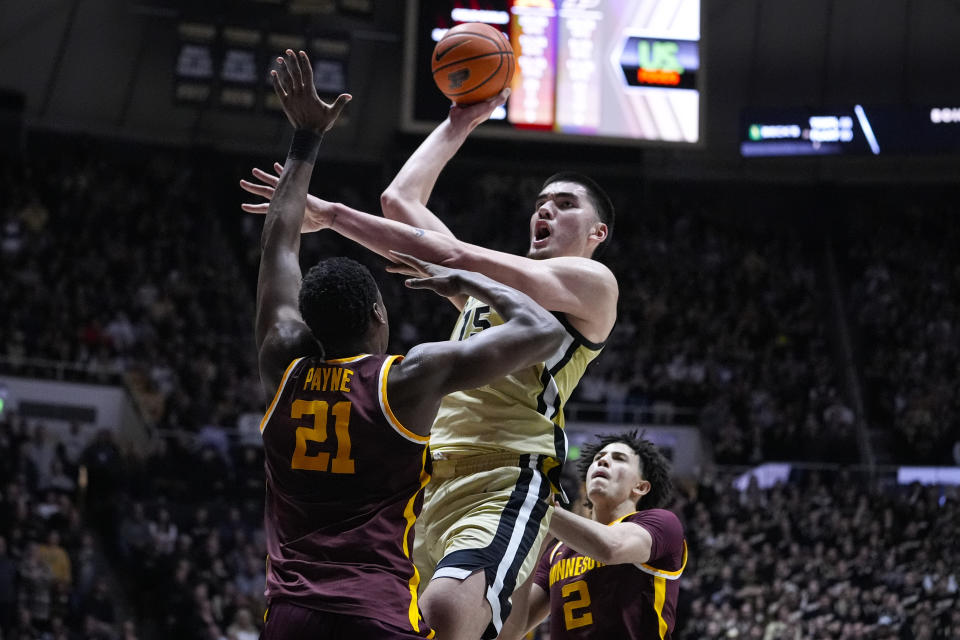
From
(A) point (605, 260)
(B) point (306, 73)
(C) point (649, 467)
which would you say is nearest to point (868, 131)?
(A) point (605, 260)

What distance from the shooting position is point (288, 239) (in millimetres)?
3865

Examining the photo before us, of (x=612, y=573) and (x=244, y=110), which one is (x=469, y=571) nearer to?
(x=612, y=573)

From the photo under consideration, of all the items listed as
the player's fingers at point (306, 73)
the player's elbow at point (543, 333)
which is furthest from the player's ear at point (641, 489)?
the player's fingers at point (306, 73)

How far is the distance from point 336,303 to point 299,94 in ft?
2.98

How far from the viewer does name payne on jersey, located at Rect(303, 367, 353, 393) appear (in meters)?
3.38

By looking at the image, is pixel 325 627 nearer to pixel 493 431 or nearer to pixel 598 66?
pixel 493 431

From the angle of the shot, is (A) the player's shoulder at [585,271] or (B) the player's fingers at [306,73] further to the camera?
(A) the player's shoulder at [585,271]

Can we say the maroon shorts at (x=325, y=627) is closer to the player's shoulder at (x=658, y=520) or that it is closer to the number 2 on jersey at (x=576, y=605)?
the number 2 on jersey at (x=576, y=605)

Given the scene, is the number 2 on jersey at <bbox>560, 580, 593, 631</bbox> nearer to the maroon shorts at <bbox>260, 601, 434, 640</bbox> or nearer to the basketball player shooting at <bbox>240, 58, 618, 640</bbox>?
the basketball player shooting at <bbox>240, 58, 618, 640</bbox>

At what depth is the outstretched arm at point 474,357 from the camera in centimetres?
335

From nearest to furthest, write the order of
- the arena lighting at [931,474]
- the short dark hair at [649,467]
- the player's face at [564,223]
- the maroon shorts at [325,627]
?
1. the maroon shorts at [325,627]
2. the player's face at [564,223]
3. the short dark hair at [649,467]
4. the arena lighting at [931,474]

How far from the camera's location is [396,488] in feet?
11.1

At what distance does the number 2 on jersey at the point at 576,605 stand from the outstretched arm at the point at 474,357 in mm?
2120

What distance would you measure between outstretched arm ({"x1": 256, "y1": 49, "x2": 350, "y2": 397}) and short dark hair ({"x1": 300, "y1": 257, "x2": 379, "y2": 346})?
5.7 inches
